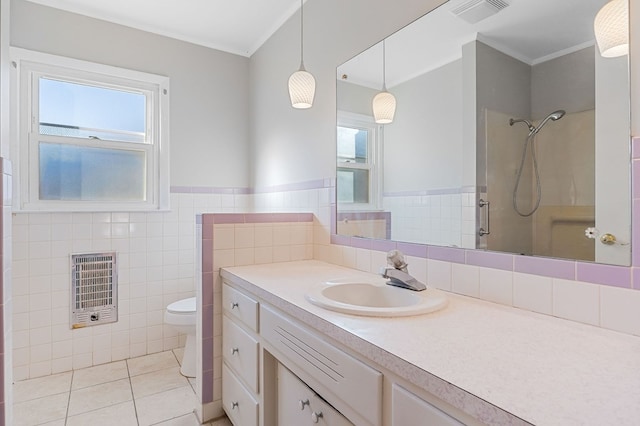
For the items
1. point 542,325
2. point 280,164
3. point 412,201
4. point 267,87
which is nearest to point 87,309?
point 280,164

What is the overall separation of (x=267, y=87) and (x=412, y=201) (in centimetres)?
176

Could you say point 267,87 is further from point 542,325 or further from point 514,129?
point 542,325

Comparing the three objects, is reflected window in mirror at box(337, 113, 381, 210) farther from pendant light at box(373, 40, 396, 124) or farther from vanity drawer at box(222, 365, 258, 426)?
vanity drawer at box(222, 365, 258, 426)

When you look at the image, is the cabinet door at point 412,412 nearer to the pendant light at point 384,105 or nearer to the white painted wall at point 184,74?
the pendant light at point 384,105

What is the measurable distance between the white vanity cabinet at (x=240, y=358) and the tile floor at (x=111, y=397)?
10.4 inches

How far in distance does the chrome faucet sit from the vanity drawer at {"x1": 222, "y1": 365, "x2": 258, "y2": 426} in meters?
0.78

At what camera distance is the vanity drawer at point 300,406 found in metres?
1.01

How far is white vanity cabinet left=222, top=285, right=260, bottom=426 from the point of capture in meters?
1.47

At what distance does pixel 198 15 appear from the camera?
2.53 metres

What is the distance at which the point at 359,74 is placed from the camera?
189cm

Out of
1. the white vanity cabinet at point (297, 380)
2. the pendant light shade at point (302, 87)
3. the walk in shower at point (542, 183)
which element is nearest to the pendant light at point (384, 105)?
the pendant light shade at point (302, 87)

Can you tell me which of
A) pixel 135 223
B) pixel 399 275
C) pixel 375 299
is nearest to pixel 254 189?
pixel 135 223

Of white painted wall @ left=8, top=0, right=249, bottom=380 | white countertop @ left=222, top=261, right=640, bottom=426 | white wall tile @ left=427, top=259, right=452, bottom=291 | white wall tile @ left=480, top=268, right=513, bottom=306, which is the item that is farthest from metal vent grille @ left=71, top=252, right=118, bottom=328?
white wall tile @ left=480, top=268, right=513, bottom=306

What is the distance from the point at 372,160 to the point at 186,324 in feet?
5.26
